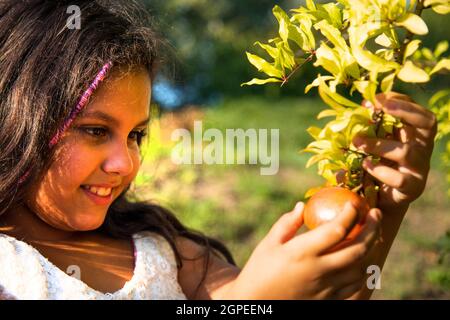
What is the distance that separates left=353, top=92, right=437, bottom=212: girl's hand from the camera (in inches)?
45.0

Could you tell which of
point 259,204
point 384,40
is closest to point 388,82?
point 384,40

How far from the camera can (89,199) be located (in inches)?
63.1

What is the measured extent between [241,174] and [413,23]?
3.51 metres

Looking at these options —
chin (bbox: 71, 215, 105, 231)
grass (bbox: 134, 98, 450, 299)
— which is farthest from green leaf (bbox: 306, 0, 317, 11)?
grass (bbox: 134, 98, 450, 299)

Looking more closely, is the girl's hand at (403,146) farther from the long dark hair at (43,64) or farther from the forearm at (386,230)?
the long dark hair at (43,64)

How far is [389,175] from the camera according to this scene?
1163 millimetres

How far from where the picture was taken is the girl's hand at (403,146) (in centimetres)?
114

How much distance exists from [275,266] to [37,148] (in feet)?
2.62

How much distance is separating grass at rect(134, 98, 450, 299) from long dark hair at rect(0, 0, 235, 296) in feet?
2.83

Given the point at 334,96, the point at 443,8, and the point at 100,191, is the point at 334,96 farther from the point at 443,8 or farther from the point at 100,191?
the point at 100,191

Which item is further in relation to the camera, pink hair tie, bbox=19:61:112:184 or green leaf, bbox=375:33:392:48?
pink hair tie, bbox=19:61:112:184

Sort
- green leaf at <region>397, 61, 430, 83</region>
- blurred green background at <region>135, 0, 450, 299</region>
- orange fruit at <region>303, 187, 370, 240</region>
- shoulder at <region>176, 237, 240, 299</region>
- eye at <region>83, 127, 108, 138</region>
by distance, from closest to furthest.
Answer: green leaf at <region>397, 61, 430, 83</region>, orange fruit at <region>303, 187, 370, 240</region>, eye at <region>83, 127, 108, 138</region>, shoulder at <region>176, 237, 240, 299</region>, blurred green background at <region>135, 0, 450, 299</region>

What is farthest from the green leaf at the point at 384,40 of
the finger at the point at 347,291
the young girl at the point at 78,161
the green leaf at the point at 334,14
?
the finger at the point at 347,291

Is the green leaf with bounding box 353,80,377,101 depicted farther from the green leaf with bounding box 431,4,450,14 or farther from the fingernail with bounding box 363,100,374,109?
the green leaf with bounding box 431,4,450,14
